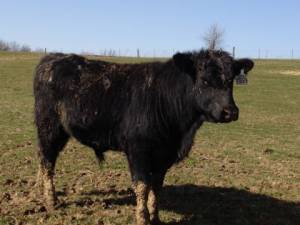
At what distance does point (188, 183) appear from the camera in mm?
8961

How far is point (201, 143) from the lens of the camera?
13.1m

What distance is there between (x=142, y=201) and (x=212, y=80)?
6.15 ft

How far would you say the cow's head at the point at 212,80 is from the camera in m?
5.51

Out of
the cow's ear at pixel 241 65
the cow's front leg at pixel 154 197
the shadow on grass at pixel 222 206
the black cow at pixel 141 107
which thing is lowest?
the shadow on grass at pixel 222 206

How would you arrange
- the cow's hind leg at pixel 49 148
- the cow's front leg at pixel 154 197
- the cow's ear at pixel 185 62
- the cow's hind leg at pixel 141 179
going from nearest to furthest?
the cow's ear at pixel 185 62
the cow's hind leg at pixel 141 179
the cow's front leg at pixel 154 197
the cow's hind leg at pixel 49 148

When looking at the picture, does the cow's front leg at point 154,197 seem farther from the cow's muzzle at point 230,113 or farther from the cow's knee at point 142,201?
the cow's muzzle at point 230,113

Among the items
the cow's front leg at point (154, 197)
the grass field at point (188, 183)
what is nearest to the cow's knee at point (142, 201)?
the cow's front leg at point (154, 197)

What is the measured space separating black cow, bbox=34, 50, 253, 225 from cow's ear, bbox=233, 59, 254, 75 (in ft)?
0.05

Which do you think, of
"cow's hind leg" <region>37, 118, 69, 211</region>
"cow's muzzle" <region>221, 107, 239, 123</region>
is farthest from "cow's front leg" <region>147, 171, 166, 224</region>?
"cow's muzzle" <region>221, 107, 239, 123</region>

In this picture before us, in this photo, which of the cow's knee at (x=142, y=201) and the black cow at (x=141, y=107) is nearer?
the black cow at (x=141, y=107)

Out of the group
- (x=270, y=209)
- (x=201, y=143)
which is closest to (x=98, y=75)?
(x=270, y=209)

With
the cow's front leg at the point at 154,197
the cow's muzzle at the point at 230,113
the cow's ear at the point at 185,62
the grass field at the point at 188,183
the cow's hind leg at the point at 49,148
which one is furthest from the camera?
the cow's hind leg at the point at 49,148

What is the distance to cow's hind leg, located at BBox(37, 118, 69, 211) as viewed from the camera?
23.8 ft

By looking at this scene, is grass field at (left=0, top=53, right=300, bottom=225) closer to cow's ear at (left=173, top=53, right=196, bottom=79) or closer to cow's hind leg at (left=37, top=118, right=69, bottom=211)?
cow's hind leg at (left=37, top=118, right=69, bottom=211)
